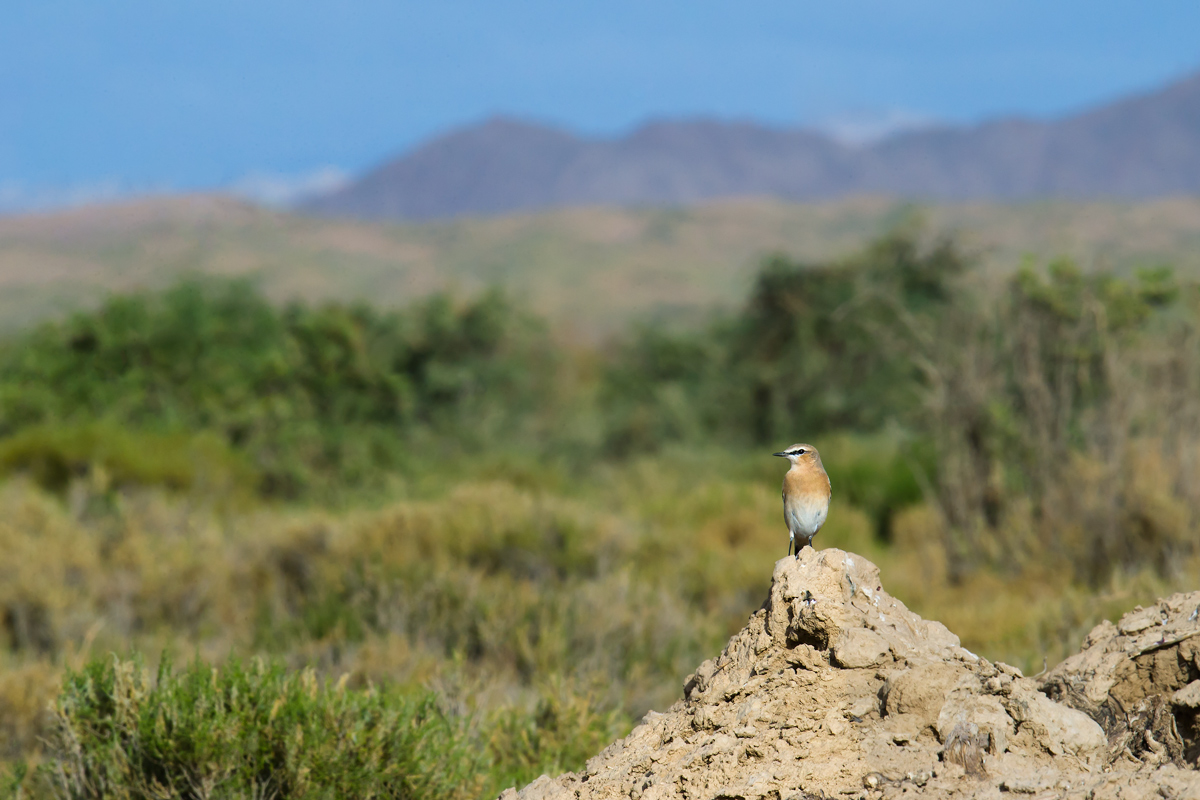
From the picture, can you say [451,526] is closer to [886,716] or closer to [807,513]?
[807,513]

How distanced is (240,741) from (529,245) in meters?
120

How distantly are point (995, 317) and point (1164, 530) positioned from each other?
248 cm

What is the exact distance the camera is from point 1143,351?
917 centimetres

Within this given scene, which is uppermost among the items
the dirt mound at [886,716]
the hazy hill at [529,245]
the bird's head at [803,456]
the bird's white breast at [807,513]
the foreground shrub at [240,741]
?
the hazy hill at [529,245]

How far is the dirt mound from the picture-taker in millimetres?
2684

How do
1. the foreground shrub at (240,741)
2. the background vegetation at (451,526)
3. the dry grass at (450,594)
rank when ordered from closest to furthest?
the foreground shrub at (240,741) → the background vegetation at (451,526) → the dry grass at (450,594)

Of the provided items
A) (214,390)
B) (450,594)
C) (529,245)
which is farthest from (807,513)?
(529,245)

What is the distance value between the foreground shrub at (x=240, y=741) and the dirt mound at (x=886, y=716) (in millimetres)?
1201

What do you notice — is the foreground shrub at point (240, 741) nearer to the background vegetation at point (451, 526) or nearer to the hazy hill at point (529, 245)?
the background vegetation at point (451, 526)

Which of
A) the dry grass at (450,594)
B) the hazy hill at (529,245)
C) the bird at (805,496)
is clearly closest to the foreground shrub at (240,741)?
the dry grass at (450,594)

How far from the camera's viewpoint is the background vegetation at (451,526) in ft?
14.1

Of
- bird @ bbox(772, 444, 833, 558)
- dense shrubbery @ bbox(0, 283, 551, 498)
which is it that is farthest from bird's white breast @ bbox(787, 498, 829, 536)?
dense shrubbery @ bbox(0, 283, 551, 498)

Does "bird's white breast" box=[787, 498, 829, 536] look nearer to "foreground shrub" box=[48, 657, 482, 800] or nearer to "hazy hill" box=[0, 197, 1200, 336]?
"foreground shrub" box=[48, 657, 482, 800]

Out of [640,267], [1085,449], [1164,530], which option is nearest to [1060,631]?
[1164,530]
